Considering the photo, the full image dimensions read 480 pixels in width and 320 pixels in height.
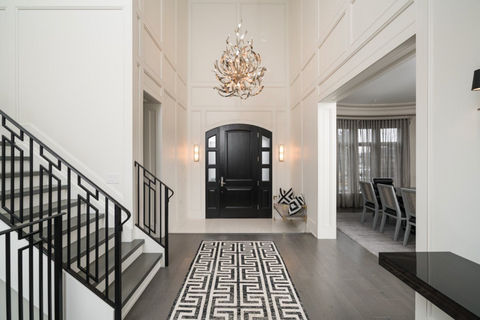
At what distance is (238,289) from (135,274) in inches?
46.6

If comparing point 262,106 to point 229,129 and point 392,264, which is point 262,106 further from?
point 392,264

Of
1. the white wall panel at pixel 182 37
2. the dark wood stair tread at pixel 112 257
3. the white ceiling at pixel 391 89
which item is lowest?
the dark wood stair tread at pixel 112 257

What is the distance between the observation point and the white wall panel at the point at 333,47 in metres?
3.46

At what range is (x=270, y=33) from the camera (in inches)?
264

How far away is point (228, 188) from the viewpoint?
265 inches

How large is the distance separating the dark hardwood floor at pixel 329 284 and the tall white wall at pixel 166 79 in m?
1.62

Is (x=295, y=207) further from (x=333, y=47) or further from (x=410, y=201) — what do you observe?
(x=333, y=47)

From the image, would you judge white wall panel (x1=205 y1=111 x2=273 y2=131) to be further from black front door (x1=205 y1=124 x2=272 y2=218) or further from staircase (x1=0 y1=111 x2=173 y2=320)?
staircase (x1=0 y1=111 x2=173 y2=320)

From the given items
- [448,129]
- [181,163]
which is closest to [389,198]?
[448,129]

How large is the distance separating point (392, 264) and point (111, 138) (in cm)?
333

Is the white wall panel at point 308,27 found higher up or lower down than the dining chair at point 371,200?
higher up

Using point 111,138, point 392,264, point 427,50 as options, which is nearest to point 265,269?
point 392,264

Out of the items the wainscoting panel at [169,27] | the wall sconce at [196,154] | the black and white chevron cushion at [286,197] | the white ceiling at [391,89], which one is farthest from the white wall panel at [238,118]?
the white ceiling at [391,89]

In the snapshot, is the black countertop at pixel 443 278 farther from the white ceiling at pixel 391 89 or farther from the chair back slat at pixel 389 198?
the white ceiling at pixel 391 89
